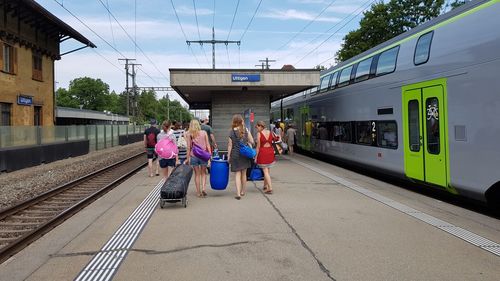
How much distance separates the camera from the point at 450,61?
8188 mm

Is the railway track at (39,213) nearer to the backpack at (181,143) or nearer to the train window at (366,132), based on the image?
the backpack at (181,143)

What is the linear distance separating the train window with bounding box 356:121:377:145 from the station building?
1743cm

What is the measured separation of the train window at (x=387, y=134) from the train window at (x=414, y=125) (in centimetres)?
77

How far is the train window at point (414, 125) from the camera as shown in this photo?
950cm

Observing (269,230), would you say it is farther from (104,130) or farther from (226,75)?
(104,130)

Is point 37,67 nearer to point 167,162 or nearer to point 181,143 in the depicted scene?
point 181,143

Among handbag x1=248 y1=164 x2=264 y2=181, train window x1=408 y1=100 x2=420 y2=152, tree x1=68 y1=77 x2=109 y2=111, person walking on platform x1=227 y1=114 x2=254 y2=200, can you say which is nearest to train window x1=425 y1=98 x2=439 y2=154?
train window x1=408 y1=100 x2=420 y2=152

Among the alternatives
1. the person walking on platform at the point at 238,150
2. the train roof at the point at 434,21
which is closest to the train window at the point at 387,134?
→ the train roof at the point at 434,21

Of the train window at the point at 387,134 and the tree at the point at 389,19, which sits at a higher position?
the tree at the point at 389,19

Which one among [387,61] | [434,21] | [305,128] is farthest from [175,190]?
[305,128]

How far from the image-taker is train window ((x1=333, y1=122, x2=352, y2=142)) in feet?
47.7

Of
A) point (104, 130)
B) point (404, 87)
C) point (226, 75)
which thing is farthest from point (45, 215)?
point (104, 130)

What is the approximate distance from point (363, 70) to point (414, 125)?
3.89 metres

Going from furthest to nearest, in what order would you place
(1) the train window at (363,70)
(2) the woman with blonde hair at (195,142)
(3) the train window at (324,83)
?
(3) the train window at (324,83), (1) the train window at (363,70), (2) the woman with blonde hair at (195,142)
